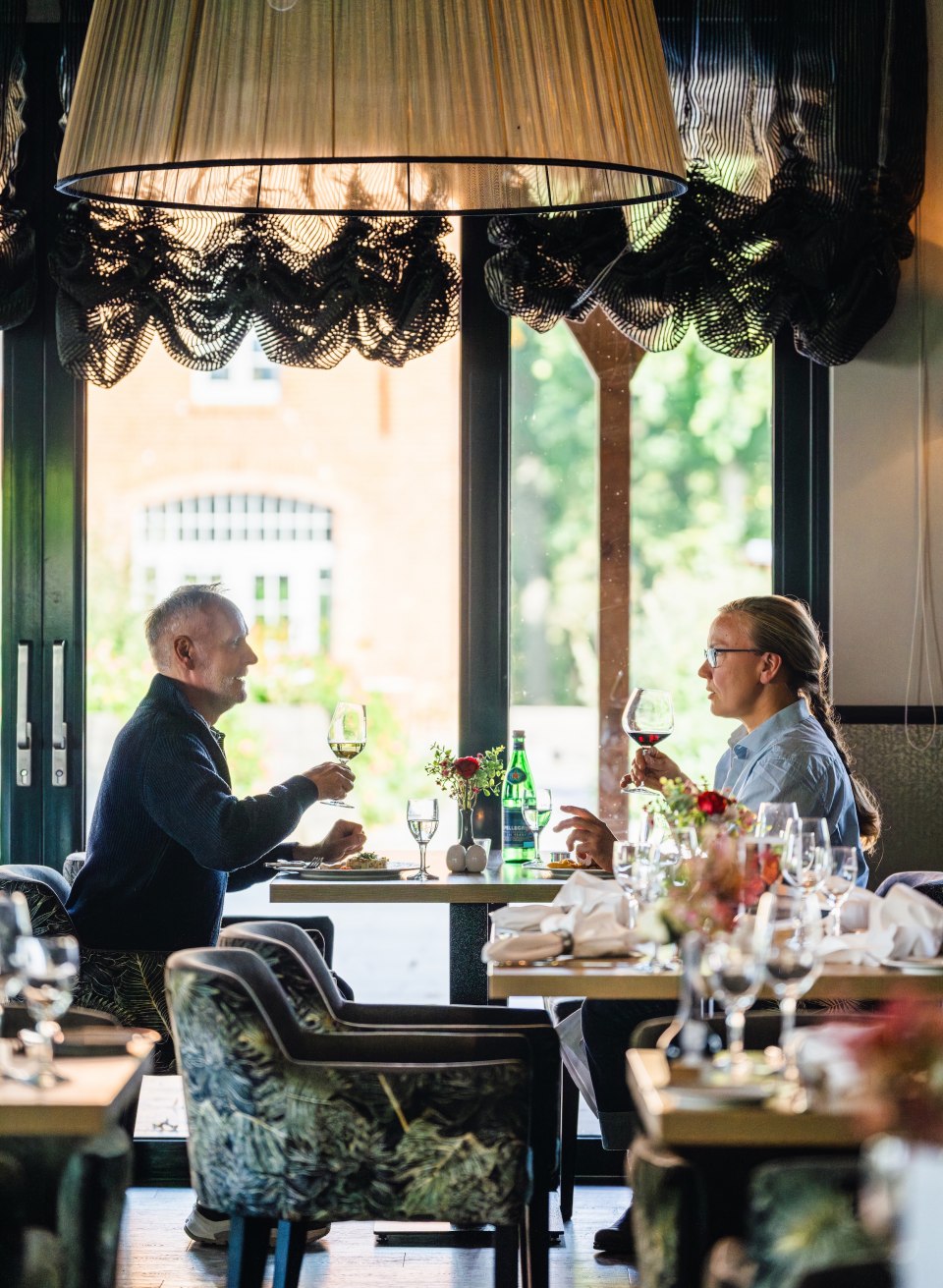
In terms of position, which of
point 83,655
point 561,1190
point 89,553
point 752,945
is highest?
point 89,553

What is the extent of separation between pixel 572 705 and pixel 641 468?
71cm

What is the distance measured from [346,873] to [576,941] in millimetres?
1018

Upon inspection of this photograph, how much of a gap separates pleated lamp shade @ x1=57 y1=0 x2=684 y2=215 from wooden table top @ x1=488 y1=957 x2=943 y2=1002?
1290 mm

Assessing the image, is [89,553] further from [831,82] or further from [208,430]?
[831,82]

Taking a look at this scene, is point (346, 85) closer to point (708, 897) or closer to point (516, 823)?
point (708, 897)

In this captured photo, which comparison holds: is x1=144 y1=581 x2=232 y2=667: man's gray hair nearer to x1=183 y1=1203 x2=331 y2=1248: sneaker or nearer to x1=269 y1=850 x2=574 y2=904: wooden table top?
x1=269 y1=850 x2=574 y2=904: wooden table top

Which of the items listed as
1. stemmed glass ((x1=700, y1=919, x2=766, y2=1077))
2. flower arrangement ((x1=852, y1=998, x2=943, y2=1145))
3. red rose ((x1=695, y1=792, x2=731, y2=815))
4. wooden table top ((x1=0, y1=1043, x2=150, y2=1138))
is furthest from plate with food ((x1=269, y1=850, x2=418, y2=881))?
flower arrangement ((x1=852, y1=998, x2=943, y2=1145))

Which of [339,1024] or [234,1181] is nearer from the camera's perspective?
[234,1181]

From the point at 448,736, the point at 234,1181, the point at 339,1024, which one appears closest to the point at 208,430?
the point at 448,736

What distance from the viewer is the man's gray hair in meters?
3.93

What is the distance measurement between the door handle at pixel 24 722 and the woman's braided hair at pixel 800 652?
1986 millimetres

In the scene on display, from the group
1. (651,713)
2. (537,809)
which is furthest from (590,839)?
(651,713)

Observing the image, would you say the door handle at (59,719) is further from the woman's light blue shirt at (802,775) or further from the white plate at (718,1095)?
the white plate at (718,1095)

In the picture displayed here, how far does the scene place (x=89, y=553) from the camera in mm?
4621
